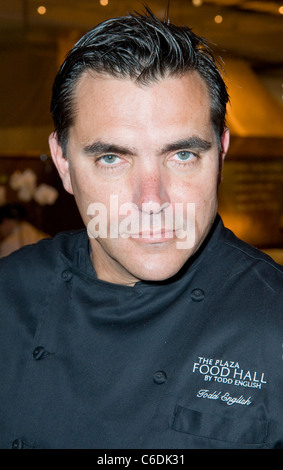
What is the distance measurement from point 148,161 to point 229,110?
13.0 ft

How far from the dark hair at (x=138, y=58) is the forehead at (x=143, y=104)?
2cm

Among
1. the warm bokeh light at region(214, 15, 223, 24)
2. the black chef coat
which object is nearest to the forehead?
the black chef coat

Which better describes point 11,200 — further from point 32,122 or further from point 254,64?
point 254,64

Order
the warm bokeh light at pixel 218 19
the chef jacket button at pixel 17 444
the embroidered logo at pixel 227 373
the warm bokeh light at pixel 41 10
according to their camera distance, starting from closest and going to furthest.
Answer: the embroidered logo at pixel 227 373 < the chef jacket button at pixel 17 444 < the warm bokeh light at pixel 41 10 < the warm bokeh light at pixel 218 19

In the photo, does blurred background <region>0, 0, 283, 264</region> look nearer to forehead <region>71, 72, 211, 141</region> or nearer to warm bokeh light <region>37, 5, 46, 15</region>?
warm bokeh light <region>37, 5, 46, 15</region>

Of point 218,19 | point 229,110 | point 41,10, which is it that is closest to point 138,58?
point 41,10

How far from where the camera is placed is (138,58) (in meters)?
1.06

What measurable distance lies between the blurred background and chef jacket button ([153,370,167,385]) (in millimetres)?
3231

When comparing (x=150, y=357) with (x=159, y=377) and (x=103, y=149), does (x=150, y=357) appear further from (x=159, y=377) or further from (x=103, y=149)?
(x=103, y=149)

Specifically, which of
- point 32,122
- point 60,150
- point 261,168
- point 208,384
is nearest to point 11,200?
point 32,122

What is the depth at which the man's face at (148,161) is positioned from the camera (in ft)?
3.26

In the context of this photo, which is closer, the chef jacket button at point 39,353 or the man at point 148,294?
the man at point 148,294

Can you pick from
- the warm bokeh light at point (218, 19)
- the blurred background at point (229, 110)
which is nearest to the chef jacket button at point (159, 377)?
the blurred background at point (229, 110)
